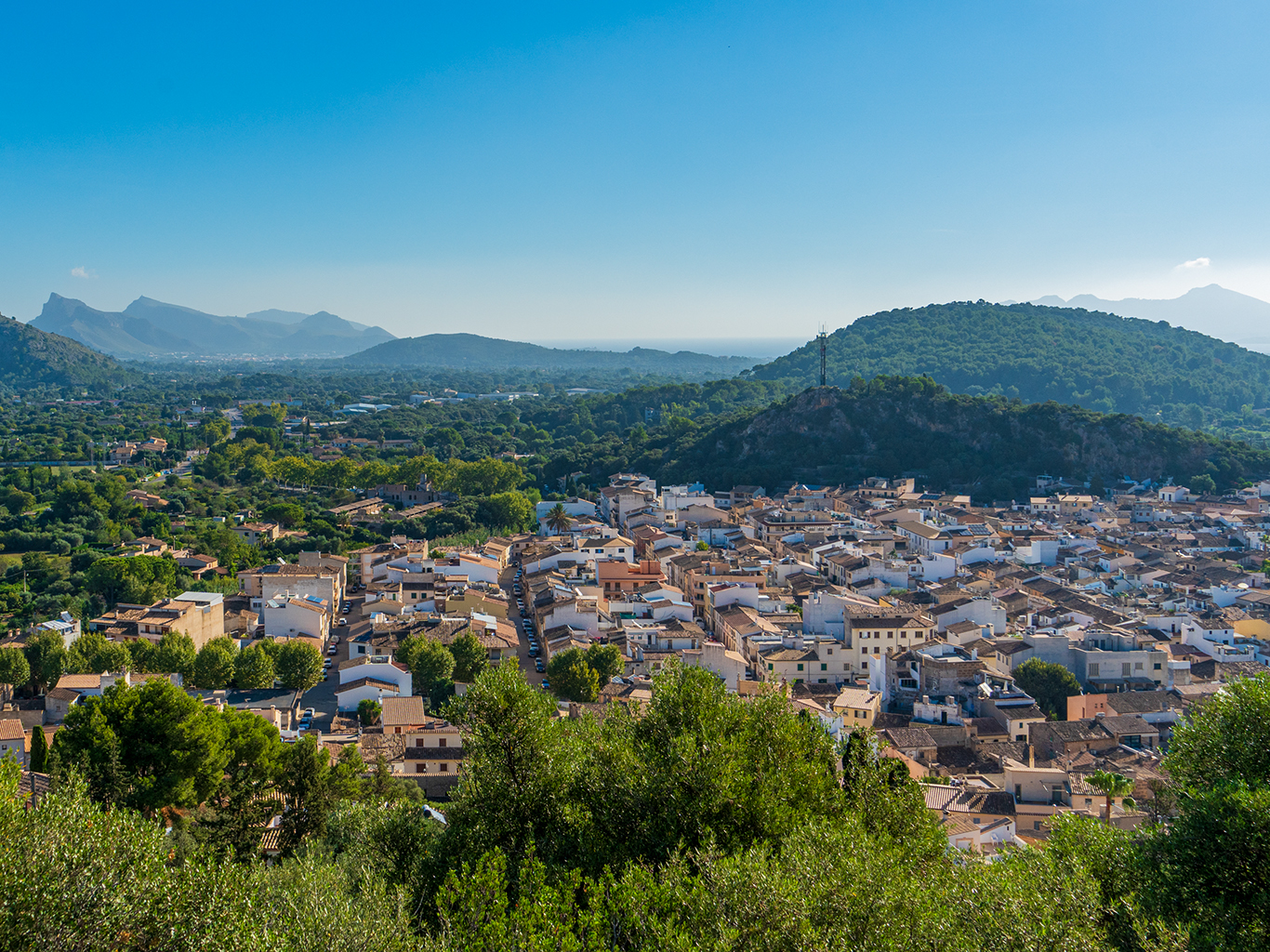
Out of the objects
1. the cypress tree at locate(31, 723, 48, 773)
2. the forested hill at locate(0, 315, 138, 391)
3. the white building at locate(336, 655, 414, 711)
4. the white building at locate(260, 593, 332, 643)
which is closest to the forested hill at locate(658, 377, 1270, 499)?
the white building at locate(260, 593, 332, 643)

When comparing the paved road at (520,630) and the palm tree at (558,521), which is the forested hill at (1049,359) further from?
the paved road at (520,630)

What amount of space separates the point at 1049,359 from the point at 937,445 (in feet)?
147

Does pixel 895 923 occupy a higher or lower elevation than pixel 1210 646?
higher

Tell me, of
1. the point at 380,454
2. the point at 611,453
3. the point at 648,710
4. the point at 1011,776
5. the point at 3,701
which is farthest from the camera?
the point at 380,454

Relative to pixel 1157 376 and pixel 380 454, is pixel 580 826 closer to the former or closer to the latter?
pixel 380 454

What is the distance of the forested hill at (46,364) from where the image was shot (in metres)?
129

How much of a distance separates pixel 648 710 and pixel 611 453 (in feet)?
164

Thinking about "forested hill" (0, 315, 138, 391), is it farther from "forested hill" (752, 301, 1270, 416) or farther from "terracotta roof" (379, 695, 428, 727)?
"terracotta roof" (379, 695, 428, 727)

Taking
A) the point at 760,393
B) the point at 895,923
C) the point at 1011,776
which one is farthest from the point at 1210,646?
the point at 760,393

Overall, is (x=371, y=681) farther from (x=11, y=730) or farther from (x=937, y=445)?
(x=937, y=445)

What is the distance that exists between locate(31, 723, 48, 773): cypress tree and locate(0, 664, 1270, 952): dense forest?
15.1 feet

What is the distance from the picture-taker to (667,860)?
8.44m

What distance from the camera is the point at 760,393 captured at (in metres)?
92.1

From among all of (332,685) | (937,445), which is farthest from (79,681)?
(937,445)
